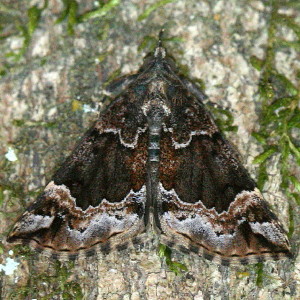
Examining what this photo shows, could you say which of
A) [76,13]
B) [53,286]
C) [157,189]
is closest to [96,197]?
[157,189]

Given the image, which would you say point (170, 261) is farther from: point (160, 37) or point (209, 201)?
point (160, 37)

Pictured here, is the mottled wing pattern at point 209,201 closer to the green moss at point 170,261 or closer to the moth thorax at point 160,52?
the green moss at point 170,261

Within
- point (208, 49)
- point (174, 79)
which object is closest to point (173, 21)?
point (208, 49)

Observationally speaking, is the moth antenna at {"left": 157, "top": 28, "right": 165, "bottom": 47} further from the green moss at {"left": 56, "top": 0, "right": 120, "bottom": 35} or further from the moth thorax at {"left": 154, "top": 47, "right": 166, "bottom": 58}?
the green moss at {"left": 56, "top": 0, "right": 120, "bottom": 35}

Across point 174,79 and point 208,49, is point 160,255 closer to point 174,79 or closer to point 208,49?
point 174,79

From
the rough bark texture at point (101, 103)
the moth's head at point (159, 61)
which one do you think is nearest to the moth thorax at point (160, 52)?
the moth's head at point (159, 61)

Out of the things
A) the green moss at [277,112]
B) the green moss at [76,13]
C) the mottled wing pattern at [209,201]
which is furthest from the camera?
the green moss at [76,13]
